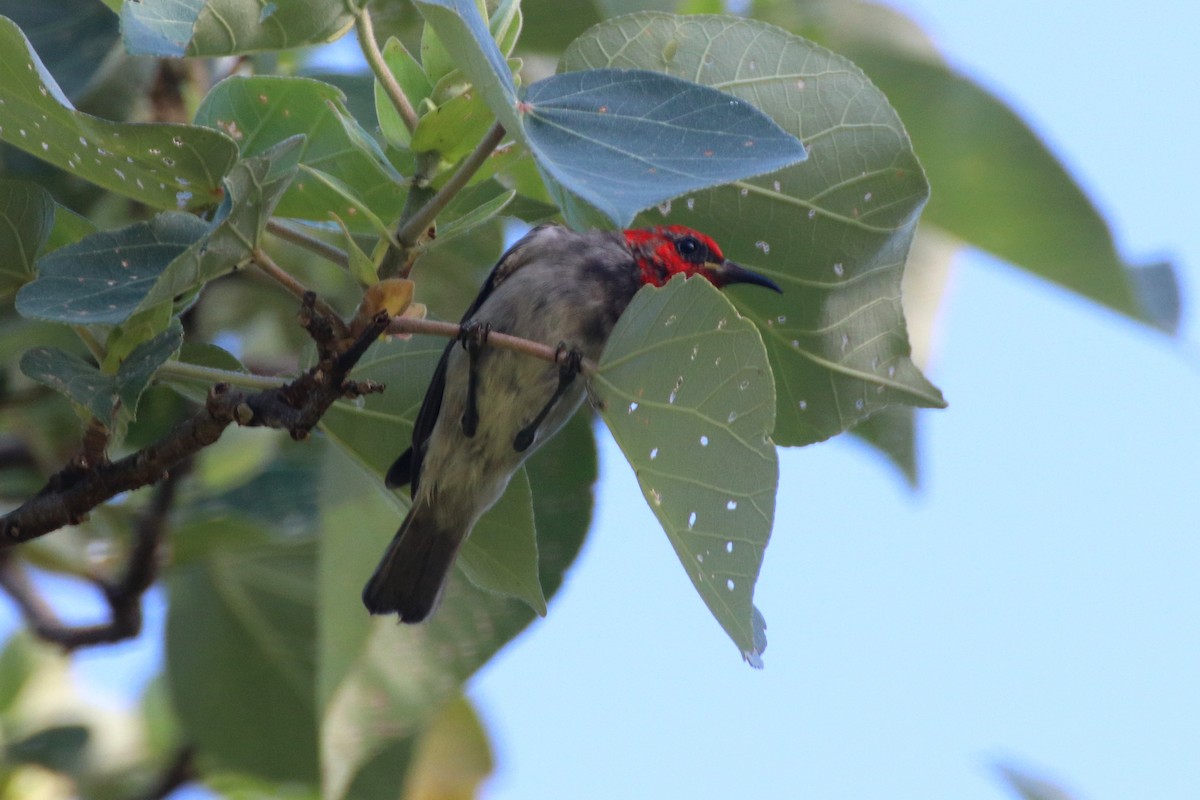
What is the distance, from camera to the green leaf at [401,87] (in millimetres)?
1973

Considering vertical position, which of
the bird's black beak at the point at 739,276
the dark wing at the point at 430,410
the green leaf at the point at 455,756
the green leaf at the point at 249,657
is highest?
the bird's black beak at the point at 739,276

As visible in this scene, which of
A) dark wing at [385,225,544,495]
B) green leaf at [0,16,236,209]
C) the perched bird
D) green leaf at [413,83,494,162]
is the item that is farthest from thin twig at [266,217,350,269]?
the perched bird

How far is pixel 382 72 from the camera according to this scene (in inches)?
74.9

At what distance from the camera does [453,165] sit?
1.93 metres

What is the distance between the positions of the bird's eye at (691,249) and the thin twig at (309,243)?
131 centimetres

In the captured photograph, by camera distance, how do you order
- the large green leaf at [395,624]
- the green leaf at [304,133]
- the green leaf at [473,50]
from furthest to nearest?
1. the large green leaf at [395,624]
2. the green leaf at [304,133]
3. the green leaf at [473,50]

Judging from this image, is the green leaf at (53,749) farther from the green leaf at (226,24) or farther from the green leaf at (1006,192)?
the green leaf at (1006,192)

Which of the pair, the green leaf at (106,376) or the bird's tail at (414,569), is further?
the bird's tail at (414,569)

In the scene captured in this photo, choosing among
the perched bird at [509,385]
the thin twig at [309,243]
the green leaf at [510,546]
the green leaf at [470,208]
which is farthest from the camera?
the perched bird at [509,385]

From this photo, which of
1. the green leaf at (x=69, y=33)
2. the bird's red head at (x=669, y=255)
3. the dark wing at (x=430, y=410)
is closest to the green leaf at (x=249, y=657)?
the dark wing at (x=430, y=410)

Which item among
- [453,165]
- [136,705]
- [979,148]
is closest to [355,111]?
[453,165]

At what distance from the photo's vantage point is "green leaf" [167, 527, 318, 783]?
3.57m

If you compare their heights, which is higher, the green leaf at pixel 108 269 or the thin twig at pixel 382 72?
the thin twig at pixel 382 72

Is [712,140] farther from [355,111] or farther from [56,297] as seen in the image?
[355,111]
